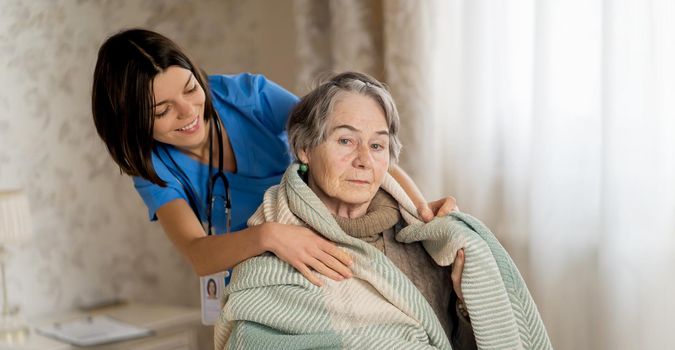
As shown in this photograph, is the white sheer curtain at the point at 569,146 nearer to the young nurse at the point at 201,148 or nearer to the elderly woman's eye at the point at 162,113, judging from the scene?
the young nurse at the point at 201,148

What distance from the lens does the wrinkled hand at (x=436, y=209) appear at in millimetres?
1833

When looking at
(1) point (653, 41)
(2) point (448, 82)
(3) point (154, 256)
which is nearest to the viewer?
(1) point (653, 41)

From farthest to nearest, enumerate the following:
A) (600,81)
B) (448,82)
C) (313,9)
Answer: (313,9) < (448,82) < (600,81)

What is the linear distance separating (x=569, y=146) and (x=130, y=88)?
4.23ft

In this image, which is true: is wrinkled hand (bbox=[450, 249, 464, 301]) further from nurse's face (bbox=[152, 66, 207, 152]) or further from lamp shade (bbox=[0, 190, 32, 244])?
Result: lamp shade (bbox=[0, 190, 32, 244])

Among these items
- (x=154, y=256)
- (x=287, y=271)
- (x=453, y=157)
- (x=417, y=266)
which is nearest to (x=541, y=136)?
(x=453, y=157)

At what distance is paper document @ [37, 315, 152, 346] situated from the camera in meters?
2.82

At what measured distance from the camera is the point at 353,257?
174 centimetres

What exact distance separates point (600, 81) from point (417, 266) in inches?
35.6

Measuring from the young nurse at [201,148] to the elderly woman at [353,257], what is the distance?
43mm

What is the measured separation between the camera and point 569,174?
2.44 m

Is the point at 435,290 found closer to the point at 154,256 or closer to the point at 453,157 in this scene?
the point at 453,157

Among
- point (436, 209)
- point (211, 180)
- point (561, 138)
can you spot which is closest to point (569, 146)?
point (561, 138)

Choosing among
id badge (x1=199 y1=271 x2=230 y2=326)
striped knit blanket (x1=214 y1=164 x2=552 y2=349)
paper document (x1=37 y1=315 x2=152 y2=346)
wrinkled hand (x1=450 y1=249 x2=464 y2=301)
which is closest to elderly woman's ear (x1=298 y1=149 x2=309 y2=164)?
striped knit blanket (x1=214 y1=164 x2=552 y2=349)
